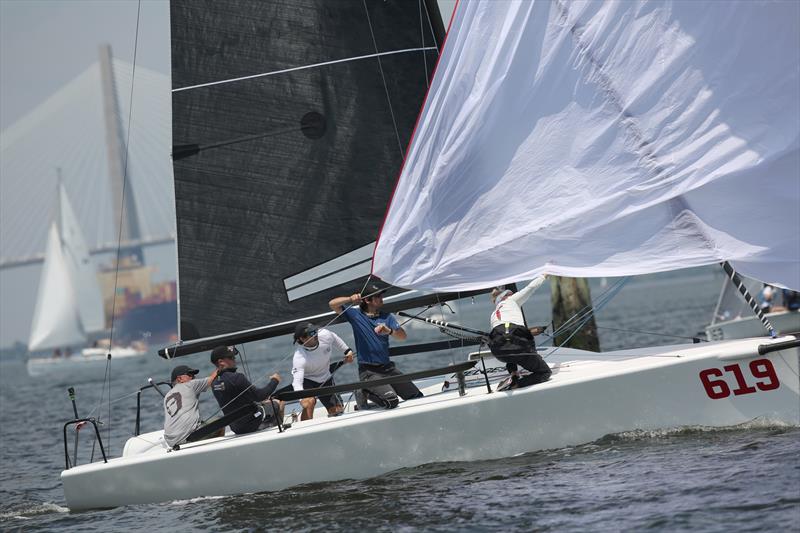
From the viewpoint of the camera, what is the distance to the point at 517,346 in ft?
29.2

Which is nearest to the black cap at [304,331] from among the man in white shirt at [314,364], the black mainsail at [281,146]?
the man in white shirt at [314,364]

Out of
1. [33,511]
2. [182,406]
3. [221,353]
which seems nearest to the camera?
[182,406]

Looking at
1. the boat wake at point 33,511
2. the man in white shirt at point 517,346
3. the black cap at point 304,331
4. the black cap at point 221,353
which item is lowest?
the boat wake at point 33,511

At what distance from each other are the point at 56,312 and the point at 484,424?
6927 centimetres

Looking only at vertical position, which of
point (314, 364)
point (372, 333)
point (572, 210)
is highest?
point (572, 210)

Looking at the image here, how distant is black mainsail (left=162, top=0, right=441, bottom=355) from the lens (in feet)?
33.2

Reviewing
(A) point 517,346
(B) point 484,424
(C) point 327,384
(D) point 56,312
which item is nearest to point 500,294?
(A) point 517,346

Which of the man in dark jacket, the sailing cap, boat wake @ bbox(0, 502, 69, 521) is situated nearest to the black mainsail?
the man in dark jacket

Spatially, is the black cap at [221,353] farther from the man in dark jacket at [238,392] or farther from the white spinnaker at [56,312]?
the white spinnaker at [56,312]

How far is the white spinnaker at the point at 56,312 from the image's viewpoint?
234ft

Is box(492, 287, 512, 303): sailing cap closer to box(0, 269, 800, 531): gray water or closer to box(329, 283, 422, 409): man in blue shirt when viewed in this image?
box(329, 283, 422, 409): man in blue shirt

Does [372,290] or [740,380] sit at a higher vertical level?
[372,290]

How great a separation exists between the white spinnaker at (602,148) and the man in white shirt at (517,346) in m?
0.34

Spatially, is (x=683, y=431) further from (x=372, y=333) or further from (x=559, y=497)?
(x=372, y=333)
